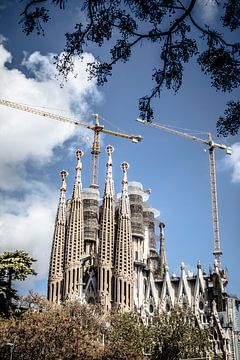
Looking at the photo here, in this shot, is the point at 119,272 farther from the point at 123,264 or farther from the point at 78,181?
the point at 78,181

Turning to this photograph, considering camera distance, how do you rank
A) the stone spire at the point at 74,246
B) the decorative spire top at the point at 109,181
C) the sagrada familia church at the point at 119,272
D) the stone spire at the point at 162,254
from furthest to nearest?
the stone spire at the point at 162,254 < the decorative spire top at the point at 109,181 < the stone spire at the point at 74,246 < the sagrada familia church at the point at 119,272

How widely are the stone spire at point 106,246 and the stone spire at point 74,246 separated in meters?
2.72

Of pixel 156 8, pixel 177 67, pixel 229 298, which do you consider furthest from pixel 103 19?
pixel 229 298

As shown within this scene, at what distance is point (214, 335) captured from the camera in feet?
181

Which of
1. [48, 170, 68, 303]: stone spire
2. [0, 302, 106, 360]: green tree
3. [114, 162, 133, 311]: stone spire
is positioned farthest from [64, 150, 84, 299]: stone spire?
[0, 302, 106, 360]: green tree

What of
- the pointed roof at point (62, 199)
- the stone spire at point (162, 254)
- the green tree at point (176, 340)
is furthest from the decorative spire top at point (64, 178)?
the green tree at point (176, 340)

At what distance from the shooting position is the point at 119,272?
60.9 m

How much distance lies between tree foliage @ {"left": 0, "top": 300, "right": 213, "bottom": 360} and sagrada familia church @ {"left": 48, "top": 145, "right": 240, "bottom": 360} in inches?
649

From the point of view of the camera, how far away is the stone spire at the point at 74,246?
61.2 meters

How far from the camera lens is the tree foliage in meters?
29.5

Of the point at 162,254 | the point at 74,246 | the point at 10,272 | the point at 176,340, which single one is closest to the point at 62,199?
the point at 74,246

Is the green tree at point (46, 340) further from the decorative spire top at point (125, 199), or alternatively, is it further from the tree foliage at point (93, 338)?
the decorative spire top at point (125, 199)

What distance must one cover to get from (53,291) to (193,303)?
55.0 feet

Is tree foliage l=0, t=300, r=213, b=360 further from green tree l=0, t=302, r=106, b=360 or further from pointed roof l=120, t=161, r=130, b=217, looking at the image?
pointed roof l=120, t=161, r=130, b=217
